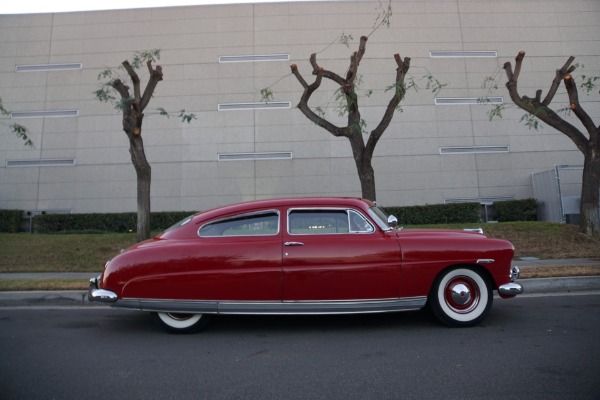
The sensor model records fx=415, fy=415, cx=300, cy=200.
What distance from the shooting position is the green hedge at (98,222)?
1449 cm

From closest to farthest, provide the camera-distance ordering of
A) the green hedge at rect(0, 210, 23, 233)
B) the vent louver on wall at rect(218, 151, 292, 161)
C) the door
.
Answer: the door
the green hedge at rect(0, 210, 23, 233)
the vent louver on wall at rect(218, 151, 292, 161)

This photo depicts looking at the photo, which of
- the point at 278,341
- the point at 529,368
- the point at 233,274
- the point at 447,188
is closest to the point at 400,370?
the point at 529,368

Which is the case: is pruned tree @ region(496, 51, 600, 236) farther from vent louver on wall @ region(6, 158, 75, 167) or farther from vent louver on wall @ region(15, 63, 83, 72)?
vent louver on wall @ region(15, 63, 83, 72)

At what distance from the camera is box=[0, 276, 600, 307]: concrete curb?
6668 millimetres

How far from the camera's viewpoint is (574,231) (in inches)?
436

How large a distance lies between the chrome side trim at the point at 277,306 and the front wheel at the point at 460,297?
0.92 feet

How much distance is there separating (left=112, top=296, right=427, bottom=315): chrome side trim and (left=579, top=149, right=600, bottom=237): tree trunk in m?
8.91

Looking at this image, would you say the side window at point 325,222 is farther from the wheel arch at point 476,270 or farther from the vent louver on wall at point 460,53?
the vent louver on wall at point 460,53

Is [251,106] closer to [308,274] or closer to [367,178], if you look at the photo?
[367,178]

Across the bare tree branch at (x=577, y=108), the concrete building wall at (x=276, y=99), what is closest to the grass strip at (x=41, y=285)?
the concrete building wall at (x=276, y=99)

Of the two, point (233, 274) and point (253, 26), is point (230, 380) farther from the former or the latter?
point (253, 26)

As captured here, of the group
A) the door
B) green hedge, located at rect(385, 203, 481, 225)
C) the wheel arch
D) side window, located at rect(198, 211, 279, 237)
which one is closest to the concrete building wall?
green hedge, located at rect(385, 203, 481, 225)

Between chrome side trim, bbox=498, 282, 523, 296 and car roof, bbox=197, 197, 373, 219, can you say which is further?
car roof, bbox=197, 197, 373, 219

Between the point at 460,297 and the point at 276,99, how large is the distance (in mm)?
13513
